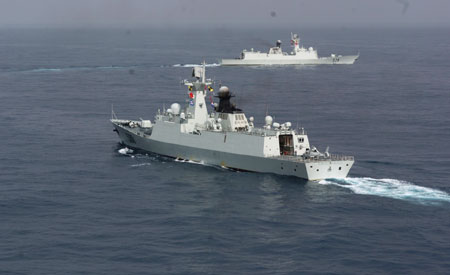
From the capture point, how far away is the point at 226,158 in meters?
54.7

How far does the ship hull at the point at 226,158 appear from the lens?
49.8m

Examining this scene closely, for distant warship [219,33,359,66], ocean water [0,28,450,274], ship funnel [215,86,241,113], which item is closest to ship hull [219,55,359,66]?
distant warship [219,33,359,66]

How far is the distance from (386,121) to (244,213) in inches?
1473

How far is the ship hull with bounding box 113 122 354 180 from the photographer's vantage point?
164ft

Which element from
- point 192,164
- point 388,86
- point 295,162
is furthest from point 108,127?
point 388,86

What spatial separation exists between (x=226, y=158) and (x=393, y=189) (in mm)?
14752

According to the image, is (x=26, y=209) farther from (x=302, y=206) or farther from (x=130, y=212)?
(x=302, y=206)

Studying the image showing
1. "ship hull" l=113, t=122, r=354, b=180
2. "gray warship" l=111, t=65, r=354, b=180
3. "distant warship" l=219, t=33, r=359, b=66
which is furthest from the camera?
"distant warship" l=219, t=33, r=359, b=66

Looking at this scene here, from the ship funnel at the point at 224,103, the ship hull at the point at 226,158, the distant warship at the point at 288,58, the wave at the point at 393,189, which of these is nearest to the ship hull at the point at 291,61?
A: the distant warship at the point at 288,58

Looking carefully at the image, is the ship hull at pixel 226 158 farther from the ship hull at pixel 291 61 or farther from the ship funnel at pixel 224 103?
the ship hull at pixel 291 61

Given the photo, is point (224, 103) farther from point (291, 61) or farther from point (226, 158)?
point (291, 61)

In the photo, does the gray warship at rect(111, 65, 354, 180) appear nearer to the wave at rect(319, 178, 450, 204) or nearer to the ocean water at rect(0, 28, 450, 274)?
the ocean water at rect(0, 28, 450, 274)

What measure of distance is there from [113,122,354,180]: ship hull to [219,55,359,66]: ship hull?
84519mm

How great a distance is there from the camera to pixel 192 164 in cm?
5628
